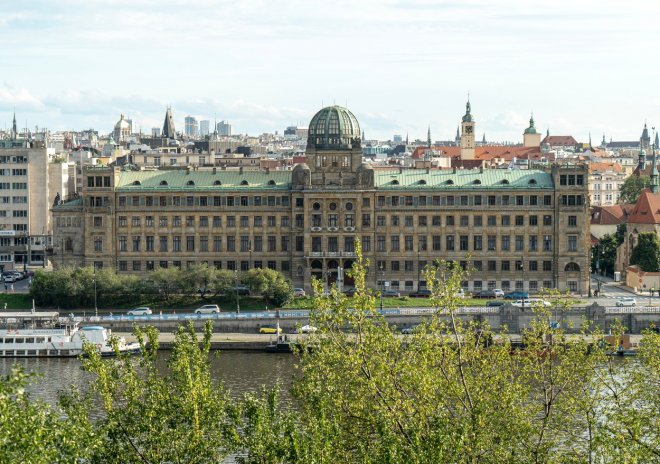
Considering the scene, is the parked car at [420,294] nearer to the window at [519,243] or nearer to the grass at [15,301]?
the window at [519,243]

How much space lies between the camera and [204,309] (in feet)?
459

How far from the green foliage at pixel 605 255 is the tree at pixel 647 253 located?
10.5 metres

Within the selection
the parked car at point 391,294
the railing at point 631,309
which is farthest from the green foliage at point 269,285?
the railing at point 631,309

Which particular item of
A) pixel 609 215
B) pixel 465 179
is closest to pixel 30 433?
pixel 465 179

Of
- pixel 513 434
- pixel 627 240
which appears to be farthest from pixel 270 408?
pixel 627 240

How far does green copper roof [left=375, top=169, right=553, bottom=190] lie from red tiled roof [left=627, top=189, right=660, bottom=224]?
19.9m

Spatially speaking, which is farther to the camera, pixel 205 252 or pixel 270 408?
pixel 205 252

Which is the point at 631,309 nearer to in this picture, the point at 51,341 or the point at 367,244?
the point at 367,244

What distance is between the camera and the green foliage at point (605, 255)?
17288 centimetres

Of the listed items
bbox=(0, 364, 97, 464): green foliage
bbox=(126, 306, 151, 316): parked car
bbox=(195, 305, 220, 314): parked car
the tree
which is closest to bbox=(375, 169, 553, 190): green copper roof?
the tree

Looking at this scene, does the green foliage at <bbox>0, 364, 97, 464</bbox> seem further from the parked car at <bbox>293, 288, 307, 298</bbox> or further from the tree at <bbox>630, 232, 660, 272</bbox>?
the tree at <bbox>630, 232, 660, 272</bbox>

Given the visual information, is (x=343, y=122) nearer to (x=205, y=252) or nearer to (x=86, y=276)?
(x=205, y=252)

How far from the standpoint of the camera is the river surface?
105m

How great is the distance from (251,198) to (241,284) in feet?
37.4
